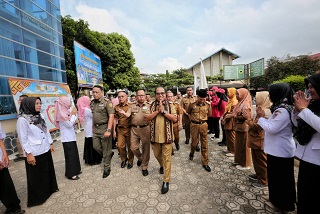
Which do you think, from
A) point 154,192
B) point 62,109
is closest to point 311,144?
point 154,192

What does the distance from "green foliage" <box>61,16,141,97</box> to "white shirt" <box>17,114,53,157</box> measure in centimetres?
1006

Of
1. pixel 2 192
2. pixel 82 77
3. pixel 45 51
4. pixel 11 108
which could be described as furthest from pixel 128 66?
pixel 2 192

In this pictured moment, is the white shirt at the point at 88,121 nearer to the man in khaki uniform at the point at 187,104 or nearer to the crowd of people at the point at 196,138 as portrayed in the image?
the crowd of people at the point at 196,138

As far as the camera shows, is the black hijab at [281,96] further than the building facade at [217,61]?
No

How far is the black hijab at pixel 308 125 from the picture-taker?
5.42 ft

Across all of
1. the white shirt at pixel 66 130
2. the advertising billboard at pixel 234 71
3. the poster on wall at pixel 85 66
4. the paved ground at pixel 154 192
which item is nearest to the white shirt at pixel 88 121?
the white shirt at pixel 66 130

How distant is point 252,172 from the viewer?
11.4 ft

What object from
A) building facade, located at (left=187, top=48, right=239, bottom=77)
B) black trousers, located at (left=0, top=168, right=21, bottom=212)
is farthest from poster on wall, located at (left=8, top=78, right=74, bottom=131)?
building facade, located at (left=187, top=48, right=239, bottom=77)

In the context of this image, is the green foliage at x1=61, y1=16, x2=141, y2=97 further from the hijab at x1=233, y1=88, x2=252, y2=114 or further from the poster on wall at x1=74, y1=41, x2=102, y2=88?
the hijab at x1=233, y1=88, x2=252, y2=114

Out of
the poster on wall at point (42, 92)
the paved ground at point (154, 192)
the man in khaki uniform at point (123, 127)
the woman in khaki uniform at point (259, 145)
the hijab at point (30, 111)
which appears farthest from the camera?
the poster on wall at point (42, 92)

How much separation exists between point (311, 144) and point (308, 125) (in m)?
0.21

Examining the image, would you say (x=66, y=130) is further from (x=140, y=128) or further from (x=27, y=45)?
(x=27, y=45)

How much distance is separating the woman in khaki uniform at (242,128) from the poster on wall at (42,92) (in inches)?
257

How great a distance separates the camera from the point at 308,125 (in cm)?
175
